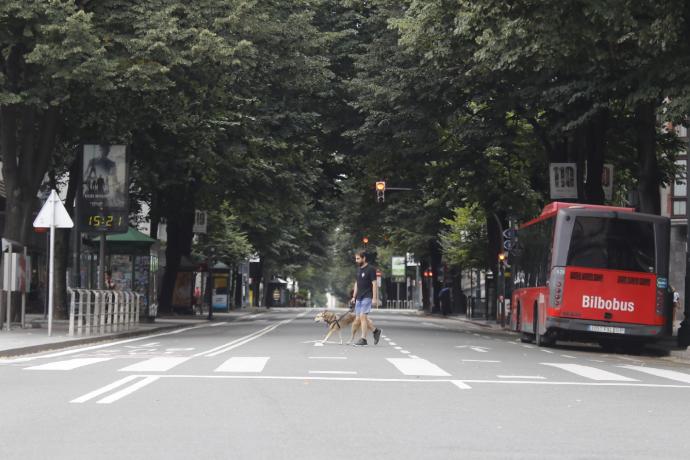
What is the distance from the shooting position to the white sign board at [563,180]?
33.6 m

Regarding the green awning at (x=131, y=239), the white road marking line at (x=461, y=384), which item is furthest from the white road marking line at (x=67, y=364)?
the green awning at (x=131, y=239)

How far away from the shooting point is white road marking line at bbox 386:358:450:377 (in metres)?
16.5

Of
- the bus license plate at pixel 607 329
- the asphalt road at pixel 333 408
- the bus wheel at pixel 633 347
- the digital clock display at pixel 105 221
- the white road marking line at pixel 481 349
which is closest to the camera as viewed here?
the asphalt road at pixel 333 408

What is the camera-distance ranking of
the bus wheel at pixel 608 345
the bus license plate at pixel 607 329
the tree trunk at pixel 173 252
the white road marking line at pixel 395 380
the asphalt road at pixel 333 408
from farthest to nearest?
the tree trunk at pixel 173 252 < the bus wheel at pixel 608 345 < the bus license plate at pixel 607 329 < the white road marking line at pixel 395 380 < the asphalt road at pixel 333 408

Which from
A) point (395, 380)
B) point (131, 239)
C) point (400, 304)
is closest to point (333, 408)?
point (395, 380)

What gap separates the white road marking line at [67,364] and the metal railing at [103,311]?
809cm

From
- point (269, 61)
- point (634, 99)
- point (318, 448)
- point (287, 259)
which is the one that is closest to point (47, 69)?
point (269, 61)

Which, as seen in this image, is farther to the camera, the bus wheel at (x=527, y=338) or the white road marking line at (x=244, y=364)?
the bus wheel at (x=527, y=338)

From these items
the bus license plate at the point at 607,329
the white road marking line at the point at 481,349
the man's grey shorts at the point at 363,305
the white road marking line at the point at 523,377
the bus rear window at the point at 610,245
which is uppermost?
the bus rear window at the point at 610,245

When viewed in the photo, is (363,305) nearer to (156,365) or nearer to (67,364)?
(156,365)

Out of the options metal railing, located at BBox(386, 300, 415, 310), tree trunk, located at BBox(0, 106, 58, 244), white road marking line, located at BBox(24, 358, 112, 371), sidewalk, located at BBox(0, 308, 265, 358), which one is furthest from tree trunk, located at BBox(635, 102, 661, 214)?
metal railing, located at BBox(386, 300, 415, 310)

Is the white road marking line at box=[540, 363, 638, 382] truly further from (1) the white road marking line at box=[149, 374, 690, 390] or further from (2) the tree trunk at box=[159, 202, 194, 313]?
(2) the tree trunk at box=[159, 202, 194, 313]

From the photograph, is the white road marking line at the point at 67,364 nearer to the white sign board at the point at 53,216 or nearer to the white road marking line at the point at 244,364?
the white road marking line at the point at 244,364

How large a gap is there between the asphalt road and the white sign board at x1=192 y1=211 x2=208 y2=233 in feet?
113
